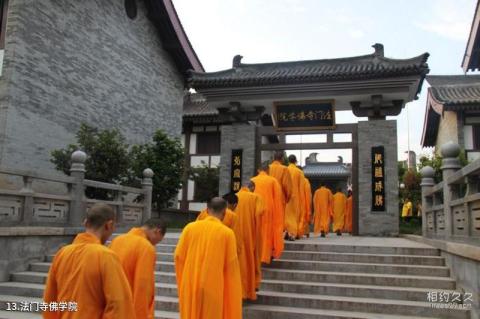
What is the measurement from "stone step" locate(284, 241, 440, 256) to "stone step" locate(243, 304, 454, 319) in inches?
76.2

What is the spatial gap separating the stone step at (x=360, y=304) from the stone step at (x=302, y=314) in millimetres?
87

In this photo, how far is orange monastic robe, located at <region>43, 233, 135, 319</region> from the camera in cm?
236

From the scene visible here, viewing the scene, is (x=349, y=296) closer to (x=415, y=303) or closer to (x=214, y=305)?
(x=415, y=303)

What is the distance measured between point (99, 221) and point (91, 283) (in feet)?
1.20

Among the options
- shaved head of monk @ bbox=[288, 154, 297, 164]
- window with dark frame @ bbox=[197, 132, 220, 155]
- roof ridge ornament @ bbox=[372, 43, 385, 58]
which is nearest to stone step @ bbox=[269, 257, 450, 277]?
shaved head of monk @ bbox=[288, 154, 297, 164]

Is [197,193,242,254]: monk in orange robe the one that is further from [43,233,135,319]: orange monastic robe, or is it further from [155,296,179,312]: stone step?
[43,233,135,319]: orange monastic robe

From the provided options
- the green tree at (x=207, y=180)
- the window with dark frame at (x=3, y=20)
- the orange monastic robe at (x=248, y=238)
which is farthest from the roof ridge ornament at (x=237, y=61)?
the orange monastic robe at (x=248, y=238)

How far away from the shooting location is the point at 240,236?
5.38m

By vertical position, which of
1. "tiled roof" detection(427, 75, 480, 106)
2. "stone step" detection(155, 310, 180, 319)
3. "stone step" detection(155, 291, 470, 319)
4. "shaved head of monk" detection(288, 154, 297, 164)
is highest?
"tiled roof" detection(427, 75, 480, 106)

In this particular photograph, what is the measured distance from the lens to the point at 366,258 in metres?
6.99

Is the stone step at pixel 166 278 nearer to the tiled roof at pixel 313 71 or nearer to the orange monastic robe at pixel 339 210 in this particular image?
the tiled roof at pixel 313 71

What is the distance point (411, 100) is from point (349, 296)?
25.2ft

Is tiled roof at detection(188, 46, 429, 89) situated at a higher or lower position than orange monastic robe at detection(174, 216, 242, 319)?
higher

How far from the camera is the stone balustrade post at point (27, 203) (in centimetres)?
752
